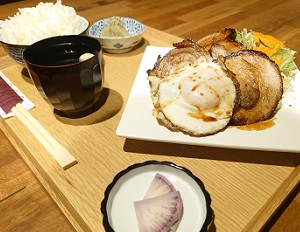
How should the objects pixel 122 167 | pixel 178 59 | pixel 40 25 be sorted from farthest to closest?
pixel 40 25 < pixel 178 59 < pixel 122 167

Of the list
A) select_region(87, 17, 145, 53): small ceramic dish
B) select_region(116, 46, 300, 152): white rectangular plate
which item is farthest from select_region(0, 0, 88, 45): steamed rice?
select_region(116, 46, 300, 152): white rectangular plate

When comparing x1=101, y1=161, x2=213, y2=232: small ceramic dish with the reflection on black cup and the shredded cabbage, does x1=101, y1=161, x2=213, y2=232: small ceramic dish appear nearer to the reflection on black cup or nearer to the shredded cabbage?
the reflection on black cup

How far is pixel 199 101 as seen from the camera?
3.67ft

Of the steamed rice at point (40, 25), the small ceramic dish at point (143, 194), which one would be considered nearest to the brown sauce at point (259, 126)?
the small ceramic dish at point (143, 194)

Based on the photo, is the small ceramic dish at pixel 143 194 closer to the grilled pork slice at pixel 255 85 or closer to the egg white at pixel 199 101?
the egg white at pixel 199 101

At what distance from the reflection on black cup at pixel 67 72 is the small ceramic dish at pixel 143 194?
449 millimetres

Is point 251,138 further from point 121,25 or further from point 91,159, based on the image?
point 121,25

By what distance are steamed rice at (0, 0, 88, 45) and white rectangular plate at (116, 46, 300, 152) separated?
2.24 ft

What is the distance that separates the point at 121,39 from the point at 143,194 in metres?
1.11

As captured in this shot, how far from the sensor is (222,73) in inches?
46.0

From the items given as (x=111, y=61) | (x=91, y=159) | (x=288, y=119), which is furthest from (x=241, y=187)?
(x=111, y=61)

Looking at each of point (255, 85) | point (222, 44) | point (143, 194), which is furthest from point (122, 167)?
point (222, 44)

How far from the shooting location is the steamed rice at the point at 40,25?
1.54 m

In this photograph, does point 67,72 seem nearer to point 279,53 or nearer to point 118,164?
point 118,164
